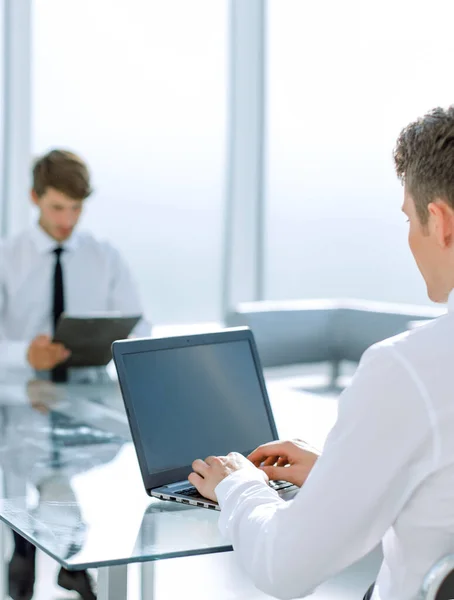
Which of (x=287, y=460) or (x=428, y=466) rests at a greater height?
(x=428, y=466)

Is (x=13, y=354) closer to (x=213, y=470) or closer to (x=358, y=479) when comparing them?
(x=213, y=470)

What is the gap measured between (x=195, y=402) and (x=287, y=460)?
24cm

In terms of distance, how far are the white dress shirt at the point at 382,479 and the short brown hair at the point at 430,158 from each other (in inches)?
5.5

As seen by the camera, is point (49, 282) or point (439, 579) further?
point (49, 282)

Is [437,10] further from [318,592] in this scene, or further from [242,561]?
[242,561]

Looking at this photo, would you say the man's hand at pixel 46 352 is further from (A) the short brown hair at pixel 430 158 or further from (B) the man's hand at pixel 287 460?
(A) the short brown hair at pixel 430 158

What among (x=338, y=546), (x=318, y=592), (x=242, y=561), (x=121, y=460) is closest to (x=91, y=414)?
(x=121, y=460)

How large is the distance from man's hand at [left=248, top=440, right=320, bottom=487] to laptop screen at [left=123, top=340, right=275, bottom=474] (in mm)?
144

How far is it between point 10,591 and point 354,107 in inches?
167

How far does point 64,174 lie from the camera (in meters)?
3.66

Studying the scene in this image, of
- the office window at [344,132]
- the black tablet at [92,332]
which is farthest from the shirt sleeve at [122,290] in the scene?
the office window at [344,132]

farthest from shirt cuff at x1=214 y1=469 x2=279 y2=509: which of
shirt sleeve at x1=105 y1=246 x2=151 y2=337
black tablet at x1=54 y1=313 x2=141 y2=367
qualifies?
shirt sleeve at x1=105 y1=246 x2=151 y2=337

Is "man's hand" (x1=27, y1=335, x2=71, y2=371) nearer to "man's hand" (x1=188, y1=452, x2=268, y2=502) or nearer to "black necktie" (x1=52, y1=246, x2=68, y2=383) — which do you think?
"black necktie" (x1=52, y1=246, x2=68, y2=383)

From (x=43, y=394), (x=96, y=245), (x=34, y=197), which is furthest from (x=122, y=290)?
(x=43, y=394)
